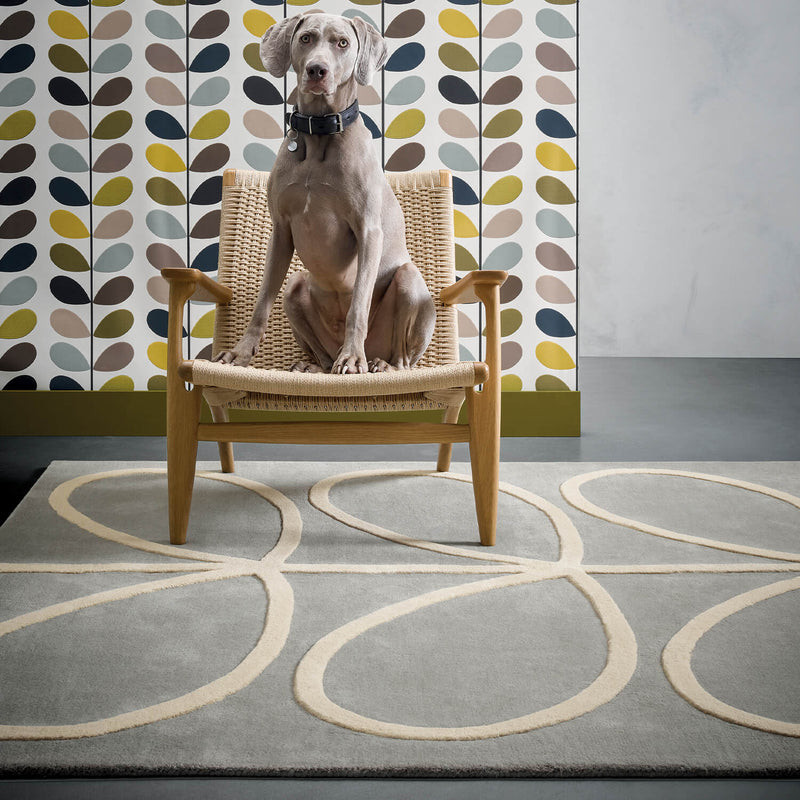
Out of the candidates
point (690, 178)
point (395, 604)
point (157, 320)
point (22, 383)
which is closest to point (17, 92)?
point (157, 320)

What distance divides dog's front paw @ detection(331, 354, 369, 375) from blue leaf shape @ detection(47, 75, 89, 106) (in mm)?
1757

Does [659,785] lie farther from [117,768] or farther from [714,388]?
[714,388]

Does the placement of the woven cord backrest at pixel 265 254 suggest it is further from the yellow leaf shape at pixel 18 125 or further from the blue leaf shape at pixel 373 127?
the yellow leaf shape at pixel 18 125

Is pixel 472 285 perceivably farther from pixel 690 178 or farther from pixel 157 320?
pixel 690 178

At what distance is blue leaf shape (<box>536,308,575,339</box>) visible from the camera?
2.81m

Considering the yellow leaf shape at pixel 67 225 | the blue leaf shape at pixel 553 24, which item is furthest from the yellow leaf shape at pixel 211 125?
the blue leaf shape at pixel 553 24

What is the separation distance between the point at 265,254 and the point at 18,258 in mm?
1180

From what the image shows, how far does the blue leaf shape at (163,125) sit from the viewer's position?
273cm

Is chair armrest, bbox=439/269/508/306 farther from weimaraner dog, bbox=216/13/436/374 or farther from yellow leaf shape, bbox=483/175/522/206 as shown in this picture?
yellow leaf shape, bbox=483/175/522/206

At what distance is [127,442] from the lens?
265 centimetres

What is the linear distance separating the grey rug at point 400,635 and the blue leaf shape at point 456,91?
5.09 ft

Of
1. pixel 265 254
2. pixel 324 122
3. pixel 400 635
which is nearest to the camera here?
pixel 400 635

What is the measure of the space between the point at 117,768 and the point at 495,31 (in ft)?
8.73

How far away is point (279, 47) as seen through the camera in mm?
1778
